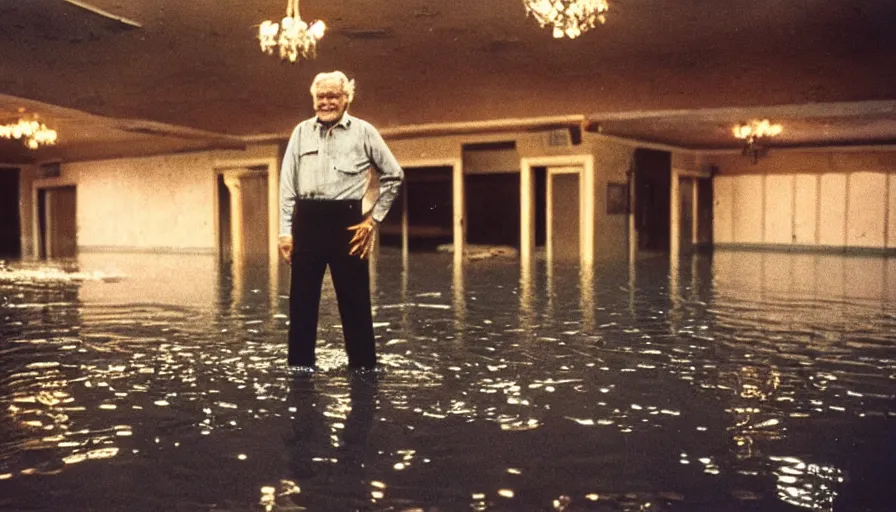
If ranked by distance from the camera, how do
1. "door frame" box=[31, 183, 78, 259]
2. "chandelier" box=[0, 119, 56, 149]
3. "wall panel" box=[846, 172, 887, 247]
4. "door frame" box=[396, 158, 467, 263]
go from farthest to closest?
"door frame" box=[31, 183, 78, 259] < "wall panel" box=[846, 172, 887, 247] < "door frame" box=[396, 158, 467, 263] < "chandelier" box=[0, 119, 56, 149]

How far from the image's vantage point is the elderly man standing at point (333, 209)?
3756 mm

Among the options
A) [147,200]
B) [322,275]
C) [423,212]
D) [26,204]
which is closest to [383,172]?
[322,275]

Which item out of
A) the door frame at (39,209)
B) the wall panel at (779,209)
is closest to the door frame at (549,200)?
the wall panel at (779,209)

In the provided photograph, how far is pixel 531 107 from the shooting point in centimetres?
1370

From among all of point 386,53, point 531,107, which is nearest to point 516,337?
point 386,53

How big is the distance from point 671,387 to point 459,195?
557 inches

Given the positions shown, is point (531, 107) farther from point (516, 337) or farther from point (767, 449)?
point (767, 449)

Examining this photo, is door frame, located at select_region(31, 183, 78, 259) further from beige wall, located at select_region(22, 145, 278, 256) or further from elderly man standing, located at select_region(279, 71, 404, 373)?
elderly man standing, located at select_region(279, 71, 404, 373)

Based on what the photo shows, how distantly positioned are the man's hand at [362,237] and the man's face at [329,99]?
0.53 metres

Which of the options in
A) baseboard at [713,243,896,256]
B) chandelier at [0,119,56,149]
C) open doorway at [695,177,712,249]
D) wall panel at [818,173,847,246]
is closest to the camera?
chandelier at [0,119,56,149]

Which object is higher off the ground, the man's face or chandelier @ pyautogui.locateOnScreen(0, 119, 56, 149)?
chandelier @ pyautogui.locateOnScreen(0, 119, 56, 149)

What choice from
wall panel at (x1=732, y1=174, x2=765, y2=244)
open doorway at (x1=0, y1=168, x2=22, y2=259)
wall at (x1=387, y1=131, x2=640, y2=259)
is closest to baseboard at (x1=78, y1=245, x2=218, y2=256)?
open doorway at (x1=0, y1=168, x2=22, y2=259)

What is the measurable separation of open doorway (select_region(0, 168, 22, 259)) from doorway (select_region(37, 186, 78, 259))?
2.26ft

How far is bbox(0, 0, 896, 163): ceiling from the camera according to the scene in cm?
811
